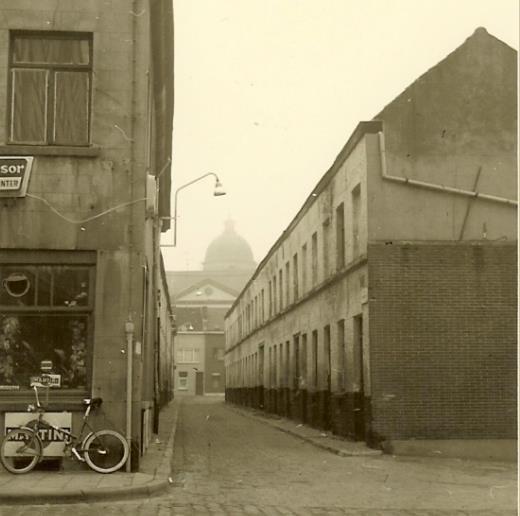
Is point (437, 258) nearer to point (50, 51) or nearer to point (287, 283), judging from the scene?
point (50, 51)

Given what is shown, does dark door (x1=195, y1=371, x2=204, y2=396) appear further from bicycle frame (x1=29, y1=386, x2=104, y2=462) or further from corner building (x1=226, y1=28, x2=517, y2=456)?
bicycle frame (x1=29, y1=386, x2=104, y2=462)

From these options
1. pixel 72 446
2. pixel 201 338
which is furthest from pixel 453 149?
pixel 201 338

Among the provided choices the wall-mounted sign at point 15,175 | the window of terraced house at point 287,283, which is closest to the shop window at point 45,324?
the wall-mounted sign at point 15,175

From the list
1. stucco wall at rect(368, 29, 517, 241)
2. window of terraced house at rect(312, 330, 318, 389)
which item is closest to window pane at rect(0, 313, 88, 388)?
stucco wall at rect(368, 29, 517, 241)

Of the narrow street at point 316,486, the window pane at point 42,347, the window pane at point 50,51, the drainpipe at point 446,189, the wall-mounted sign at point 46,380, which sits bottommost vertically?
the narrow street at point 316,486

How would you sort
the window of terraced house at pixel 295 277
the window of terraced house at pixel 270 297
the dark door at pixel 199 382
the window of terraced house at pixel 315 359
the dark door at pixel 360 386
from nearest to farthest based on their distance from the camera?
the dark door at pixel 360 386, the window of terraced house at pixel 315 359, the window of terraced house at pixel 295 277, the window of terraced house at pixel 270 297, the dark door at pixel 199 382

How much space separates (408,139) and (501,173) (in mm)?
2138

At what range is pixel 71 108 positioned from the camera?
45.9 feet

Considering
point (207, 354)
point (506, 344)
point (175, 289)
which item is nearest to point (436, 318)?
point (506, 344)

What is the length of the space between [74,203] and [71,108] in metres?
1.58

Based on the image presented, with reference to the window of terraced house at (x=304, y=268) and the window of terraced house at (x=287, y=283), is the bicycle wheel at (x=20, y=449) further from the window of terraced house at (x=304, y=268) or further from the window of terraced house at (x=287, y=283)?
the window of terraced house at (x=287, y=283)

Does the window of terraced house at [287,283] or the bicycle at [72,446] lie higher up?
the window of terraced house at [287,283]

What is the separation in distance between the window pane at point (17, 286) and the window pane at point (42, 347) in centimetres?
22

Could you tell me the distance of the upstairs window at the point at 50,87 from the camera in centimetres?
1381
